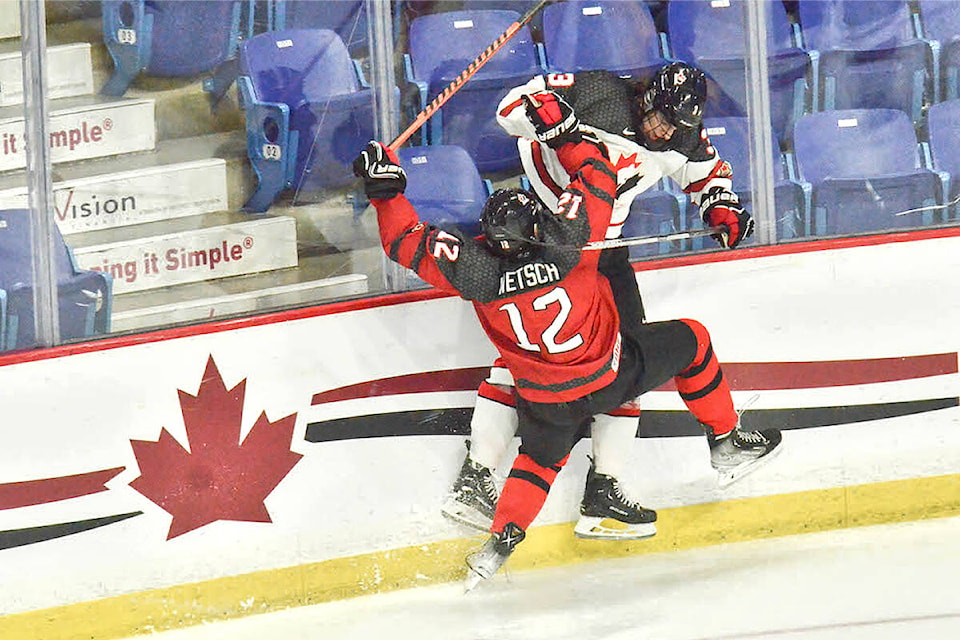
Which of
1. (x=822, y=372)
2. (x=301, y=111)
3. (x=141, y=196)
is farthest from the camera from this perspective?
(x=822, y=372)

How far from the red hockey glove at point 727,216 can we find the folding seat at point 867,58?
0.53m

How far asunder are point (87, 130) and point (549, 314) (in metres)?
1.20

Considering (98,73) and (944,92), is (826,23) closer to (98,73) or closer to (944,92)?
(944,92)

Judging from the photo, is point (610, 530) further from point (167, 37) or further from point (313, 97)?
point (167, 37)

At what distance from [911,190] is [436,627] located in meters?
1.71

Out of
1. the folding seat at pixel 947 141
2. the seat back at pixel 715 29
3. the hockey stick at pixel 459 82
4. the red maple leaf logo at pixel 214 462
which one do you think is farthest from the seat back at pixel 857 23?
the red maple leaf logo at pixel 214 462

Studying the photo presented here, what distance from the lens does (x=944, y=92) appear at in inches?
148

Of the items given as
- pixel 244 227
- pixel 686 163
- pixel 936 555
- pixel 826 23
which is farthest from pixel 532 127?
pixel 936 555

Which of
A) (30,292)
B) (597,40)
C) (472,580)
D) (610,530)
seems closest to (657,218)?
(597,40)

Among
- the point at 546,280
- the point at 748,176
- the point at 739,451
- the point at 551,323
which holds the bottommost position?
the point at 739,451

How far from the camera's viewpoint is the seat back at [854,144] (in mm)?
3691

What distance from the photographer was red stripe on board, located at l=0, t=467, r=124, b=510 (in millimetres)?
3217

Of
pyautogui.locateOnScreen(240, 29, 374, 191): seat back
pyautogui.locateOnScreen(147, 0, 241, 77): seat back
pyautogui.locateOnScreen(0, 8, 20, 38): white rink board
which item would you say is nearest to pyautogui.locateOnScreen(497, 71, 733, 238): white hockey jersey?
pyautogui.locateOnScreen(240, 29, 374, 191): seat back

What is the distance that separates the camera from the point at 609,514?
3535mm
